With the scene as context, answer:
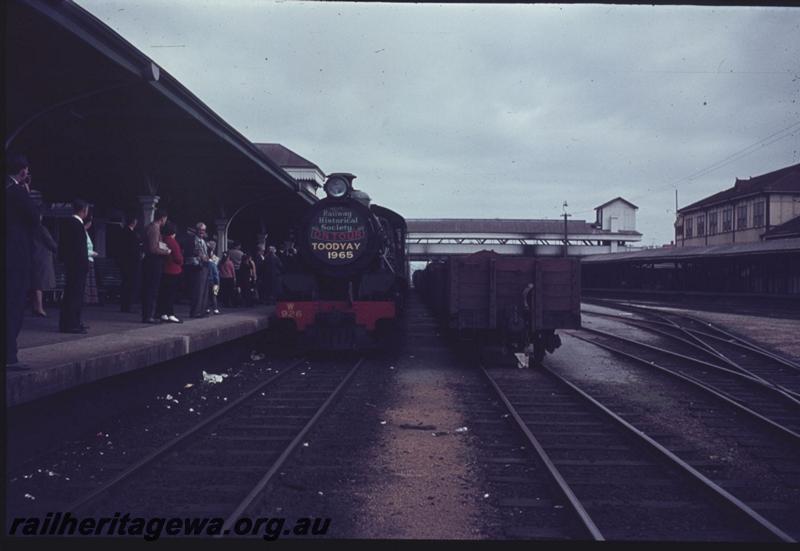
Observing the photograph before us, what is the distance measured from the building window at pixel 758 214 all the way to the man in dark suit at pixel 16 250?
133ft

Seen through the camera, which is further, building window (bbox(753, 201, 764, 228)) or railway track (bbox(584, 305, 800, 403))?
building window (bbox(753, 201, 764, 228))

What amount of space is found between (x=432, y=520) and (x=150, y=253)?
670cm

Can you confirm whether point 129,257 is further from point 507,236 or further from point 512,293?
point 507,236

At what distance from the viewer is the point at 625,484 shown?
17.2 ft

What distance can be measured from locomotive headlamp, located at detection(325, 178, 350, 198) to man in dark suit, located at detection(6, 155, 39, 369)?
7.26 m

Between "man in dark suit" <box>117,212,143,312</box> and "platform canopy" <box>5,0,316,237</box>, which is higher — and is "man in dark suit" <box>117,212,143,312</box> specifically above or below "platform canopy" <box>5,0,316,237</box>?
below

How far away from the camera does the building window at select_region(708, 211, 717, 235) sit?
44.3m

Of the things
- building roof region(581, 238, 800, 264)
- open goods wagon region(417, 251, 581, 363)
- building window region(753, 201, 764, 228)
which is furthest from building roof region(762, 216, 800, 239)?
open goods wagon region(417, 251, 581, 363)

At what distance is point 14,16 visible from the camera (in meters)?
5.81

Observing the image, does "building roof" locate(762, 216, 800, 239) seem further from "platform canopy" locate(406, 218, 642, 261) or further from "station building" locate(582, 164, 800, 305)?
"platform canopy" locate(406, 218, 642, 261)

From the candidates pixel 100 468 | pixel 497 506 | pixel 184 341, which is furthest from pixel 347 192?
pixel 497 506

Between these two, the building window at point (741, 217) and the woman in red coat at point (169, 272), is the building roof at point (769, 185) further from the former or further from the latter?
the woman in red coat at point (169, 272)

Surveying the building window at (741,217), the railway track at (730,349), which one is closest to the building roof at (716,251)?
the railway track at (730,349)

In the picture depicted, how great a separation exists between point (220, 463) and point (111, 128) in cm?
695
